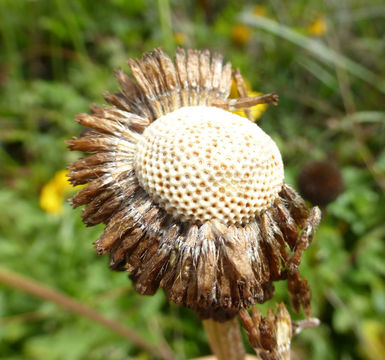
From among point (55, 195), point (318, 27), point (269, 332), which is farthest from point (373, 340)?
point (318, 27)

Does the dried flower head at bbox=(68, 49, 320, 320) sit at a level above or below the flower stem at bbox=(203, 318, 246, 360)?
above

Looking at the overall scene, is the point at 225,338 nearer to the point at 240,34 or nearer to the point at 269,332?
the point at 269,332

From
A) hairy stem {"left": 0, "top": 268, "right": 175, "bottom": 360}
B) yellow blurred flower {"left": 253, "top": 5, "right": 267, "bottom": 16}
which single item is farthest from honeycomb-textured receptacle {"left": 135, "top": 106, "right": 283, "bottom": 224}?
yellow blurred flower {"left": 253, "top": 5, "right": 267, "bottom": 16}

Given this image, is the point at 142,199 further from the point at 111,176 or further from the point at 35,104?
the point at 35,104

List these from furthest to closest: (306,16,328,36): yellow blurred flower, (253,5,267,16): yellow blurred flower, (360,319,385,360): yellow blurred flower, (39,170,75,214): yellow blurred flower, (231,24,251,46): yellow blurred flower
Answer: (253,5,267,16): yellow blurred flower < (231,24,251,46): yellow blurred flower < (306,16,328,36): yellow blurred flower < (39,170,75,214): yellow blurred flower < (360,319,385,360): yellow blurred flower

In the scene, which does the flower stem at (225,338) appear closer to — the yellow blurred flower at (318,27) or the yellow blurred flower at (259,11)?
the yellow blurred flower at (318,27)

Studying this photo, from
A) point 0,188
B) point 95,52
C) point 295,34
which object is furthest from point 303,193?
point 95,52

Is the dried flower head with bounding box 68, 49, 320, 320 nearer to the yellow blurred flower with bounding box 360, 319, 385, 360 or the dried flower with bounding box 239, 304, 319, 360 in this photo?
the dried flower with bounding box 239, 304, 319, 360
